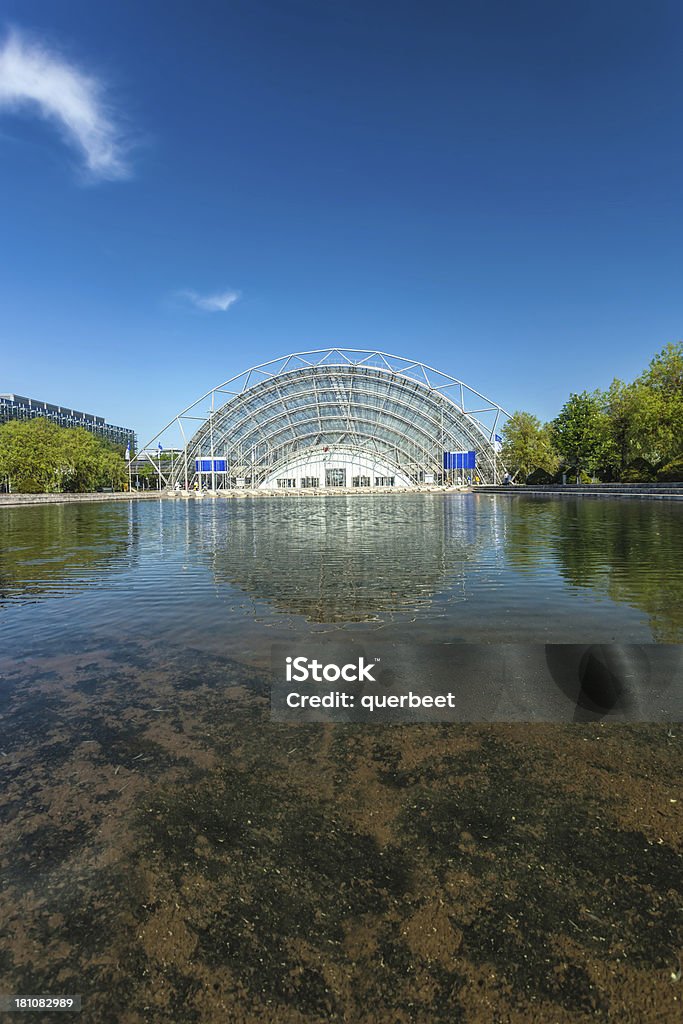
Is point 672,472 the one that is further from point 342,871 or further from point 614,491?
point 342,871

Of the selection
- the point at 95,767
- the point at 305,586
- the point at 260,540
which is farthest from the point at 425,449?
the point at 95,767

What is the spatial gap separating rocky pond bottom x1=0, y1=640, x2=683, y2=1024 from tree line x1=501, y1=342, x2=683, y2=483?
56.2m

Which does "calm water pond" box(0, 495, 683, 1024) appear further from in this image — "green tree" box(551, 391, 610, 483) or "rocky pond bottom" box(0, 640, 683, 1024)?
"green tree" box(551, 391, 610, 483)

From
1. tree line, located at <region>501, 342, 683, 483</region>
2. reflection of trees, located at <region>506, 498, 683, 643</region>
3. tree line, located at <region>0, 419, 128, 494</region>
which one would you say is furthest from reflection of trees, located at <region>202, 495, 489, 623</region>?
tree line, located at <region>0, 419, 128, 494</region>

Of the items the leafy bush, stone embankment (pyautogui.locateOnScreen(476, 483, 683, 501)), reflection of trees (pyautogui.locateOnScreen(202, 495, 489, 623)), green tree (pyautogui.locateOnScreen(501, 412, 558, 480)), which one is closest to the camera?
reflection of trees (pyautogui.locateOnScreen(202, 495, 489, 623))

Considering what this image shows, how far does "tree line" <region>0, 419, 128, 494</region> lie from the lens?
74.8m

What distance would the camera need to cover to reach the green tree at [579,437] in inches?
3142

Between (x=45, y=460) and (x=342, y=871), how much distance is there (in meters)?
84.4

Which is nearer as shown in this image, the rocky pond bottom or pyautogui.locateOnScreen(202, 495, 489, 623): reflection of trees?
the rocky pond bottom

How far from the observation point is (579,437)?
269 feet

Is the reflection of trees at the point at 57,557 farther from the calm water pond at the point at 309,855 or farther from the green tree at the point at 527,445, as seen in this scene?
the green tree at the point at 527,445

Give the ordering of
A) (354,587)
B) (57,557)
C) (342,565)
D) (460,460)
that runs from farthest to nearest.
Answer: (460,460) < (57,557) < (342,565) < (354,587)

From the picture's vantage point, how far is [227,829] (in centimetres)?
394

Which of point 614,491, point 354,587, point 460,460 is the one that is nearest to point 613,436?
point 614,491
